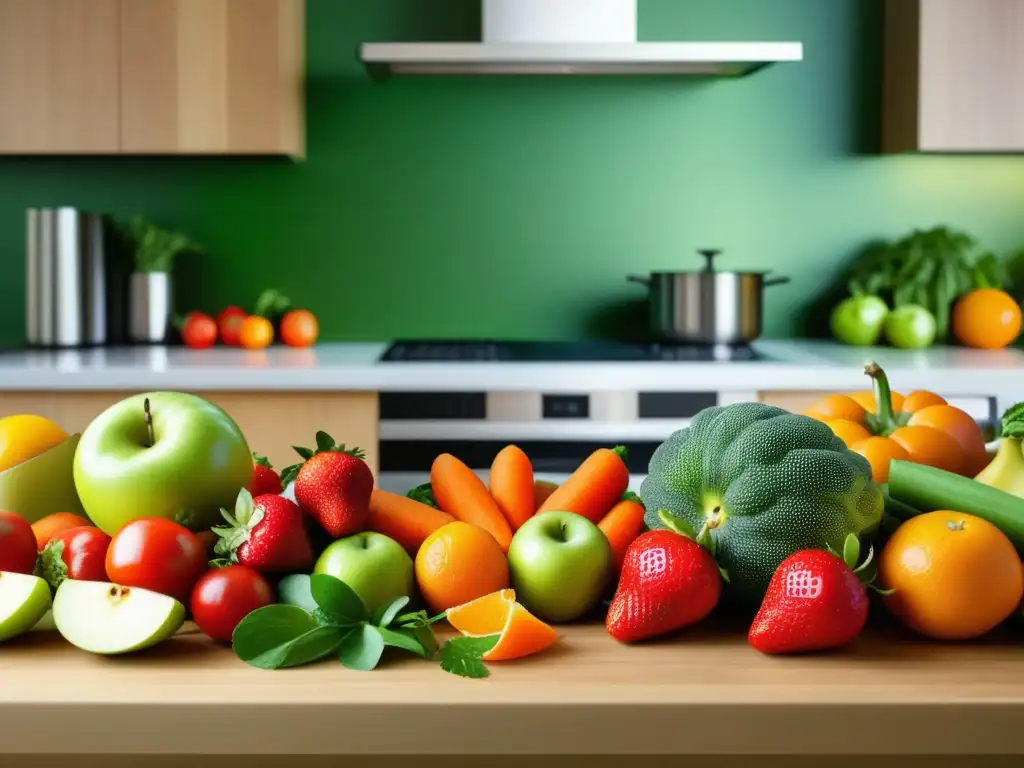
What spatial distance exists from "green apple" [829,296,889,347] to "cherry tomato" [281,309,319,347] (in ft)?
4.60

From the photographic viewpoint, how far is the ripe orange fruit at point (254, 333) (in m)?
3.04

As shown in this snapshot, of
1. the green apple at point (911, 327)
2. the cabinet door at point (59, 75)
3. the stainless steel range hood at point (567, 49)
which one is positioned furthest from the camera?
the green apple at point (911, 327)

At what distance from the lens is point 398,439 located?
2588 millimetres

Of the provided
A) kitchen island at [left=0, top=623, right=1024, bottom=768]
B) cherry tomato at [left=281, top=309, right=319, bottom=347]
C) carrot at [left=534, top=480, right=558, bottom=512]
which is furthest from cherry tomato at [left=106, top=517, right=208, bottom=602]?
cherry tomato at [left=281, top=309, right=319, bottom=347]

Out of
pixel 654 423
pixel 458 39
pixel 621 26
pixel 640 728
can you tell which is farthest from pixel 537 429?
pixel 640 728

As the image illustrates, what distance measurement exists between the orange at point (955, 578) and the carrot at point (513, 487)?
323 mm

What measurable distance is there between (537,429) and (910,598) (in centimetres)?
179

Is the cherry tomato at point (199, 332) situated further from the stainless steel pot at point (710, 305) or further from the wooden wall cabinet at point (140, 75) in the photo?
the stainless steel pot at point (710, 305)

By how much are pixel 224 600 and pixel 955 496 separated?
55 cm

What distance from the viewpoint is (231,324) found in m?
3.09

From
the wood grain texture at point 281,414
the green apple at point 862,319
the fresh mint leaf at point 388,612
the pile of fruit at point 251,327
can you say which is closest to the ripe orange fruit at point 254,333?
the pile of fruit at point 251,327

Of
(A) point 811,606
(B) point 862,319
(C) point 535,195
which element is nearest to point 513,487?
(A) point 811,606

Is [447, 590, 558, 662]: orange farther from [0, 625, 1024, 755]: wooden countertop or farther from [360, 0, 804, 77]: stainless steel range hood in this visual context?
[360, 0, 804, 77]: stainless steel range hood

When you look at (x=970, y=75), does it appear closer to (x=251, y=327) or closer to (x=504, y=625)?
(x=251, y=327)
